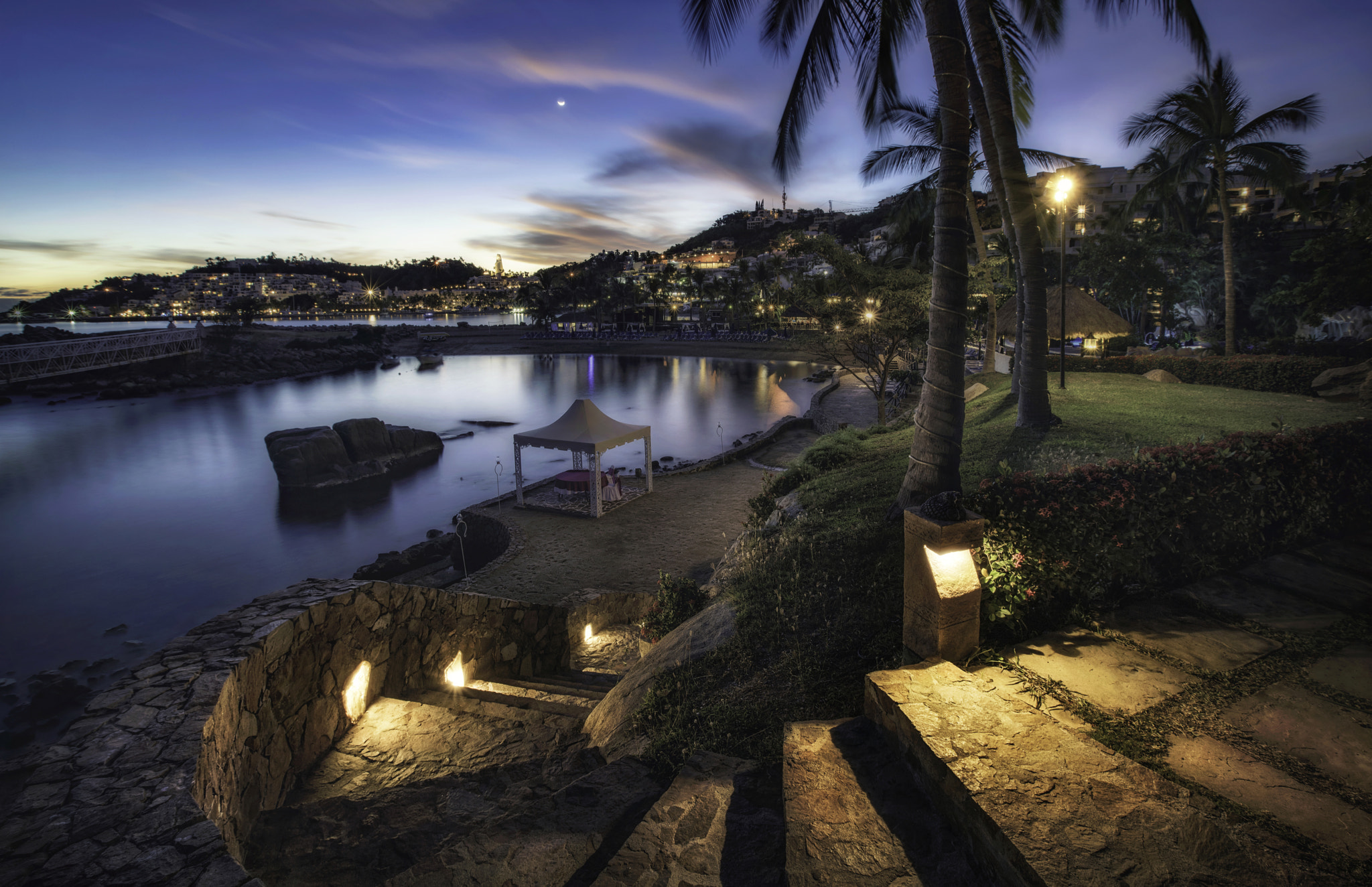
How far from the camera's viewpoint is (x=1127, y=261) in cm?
3569

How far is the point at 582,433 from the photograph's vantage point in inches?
582

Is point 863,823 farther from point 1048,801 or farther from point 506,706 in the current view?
point 506,706

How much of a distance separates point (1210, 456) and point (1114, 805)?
447cm

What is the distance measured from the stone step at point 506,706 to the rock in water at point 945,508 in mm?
4000

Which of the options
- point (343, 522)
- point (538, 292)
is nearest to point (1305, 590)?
point (343, 522)

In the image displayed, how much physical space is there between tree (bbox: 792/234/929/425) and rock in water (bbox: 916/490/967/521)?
43.2 feet

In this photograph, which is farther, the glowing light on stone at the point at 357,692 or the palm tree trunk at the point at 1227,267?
the palm tree trunk at the point at 1227,267

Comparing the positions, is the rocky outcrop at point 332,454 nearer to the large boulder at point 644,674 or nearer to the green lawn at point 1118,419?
the large boulder at point 644,674

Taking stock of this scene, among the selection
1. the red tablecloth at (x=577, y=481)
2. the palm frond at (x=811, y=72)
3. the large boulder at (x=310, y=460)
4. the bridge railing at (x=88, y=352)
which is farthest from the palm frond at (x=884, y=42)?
the bridge railing at (x=88, y=352)

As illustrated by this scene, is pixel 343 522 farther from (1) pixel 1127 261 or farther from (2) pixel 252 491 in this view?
(1) pixel 1127 261

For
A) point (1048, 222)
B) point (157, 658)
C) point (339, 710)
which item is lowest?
point (339, 710)

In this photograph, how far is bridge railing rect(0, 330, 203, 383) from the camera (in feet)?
132

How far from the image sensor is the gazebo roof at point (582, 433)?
1452 cm

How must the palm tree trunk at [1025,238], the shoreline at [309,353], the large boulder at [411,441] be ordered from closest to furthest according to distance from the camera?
1. the palm tree trunk at [1025,238]
2. the large boulder at [411,441]
3. the shoreline at [309,353]
